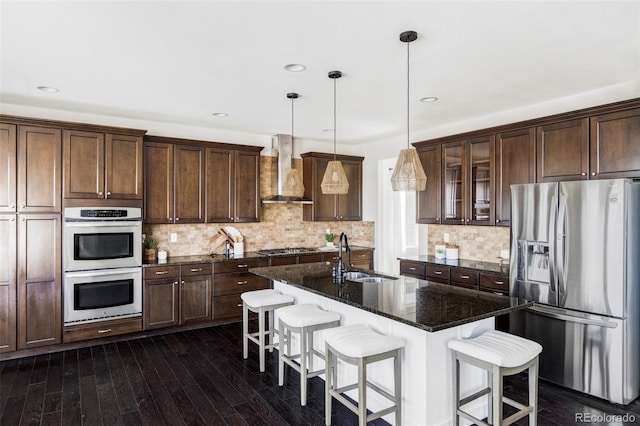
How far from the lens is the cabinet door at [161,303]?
4570mm

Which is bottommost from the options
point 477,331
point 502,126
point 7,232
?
point 477,331

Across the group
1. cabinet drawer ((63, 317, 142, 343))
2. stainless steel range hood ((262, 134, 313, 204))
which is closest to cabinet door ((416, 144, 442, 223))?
stainless steel range hood ((262, 134, 313, 204))

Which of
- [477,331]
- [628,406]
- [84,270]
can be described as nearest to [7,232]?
[84,270]

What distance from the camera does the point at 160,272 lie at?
4.67 m

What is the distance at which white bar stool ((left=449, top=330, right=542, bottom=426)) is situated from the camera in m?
2.17

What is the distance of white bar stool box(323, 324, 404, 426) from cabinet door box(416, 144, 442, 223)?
2785 mm

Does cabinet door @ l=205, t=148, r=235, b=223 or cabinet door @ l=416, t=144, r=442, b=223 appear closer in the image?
cabinet door @ l=416, t=144, r=442, b=223

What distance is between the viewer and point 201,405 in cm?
298

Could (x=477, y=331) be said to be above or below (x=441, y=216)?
below

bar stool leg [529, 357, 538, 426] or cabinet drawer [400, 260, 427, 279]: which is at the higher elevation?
cabinet drawer [400, 260, 427, 279]

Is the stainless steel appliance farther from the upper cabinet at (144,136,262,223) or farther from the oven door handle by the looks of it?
the upper cabinet at (144,136,262,223)

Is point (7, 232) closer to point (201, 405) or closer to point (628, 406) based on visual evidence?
point (201, 405)

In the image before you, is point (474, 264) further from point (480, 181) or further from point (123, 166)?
point (123, 166)

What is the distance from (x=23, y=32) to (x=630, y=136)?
4718 mm
